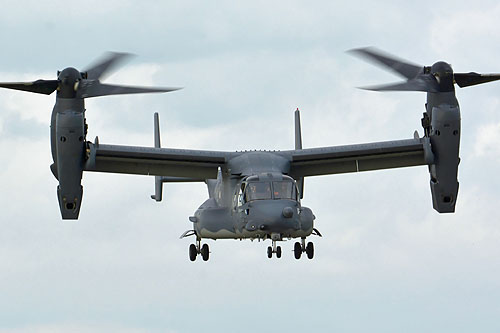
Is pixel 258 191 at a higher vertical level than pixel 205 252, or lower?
higher

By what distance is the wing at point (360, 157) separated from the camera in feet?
142

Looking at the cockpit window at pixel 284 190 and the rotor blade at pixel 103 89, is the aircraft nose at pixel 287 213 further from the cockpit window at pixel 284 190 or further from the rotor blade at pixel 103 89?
the rotor blade at pixel 103 89

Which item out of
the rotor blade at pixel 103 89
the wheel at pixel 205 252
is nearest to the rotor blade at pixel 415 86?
the rotor blade at pixel 103 89

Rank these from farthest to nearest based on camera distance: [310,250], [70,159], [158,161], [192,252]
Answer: [192,252] < [158,161] < [310,250] < [70,159]

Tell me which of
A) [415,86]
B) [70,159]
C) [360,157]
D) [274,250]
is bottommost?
[274,250]

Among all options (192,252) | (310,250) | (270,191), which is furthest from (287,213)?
(192,252)

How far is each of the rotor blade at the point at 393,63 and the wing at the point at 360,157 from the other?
197 cm

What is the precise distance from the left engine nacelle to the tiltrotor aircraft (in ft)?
0.09

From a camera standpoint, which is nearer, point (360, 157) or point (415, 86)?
point (415, 86)

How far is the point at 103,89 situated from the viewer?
136 feet

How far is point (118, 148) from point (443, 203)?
30.9ft

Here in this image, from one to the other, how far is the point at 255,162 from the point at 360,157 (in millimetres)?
3585

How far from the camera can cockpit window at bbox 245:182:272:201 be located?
131ft

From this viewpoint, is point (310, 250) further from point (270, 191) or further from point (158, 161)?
point (158, 161)
